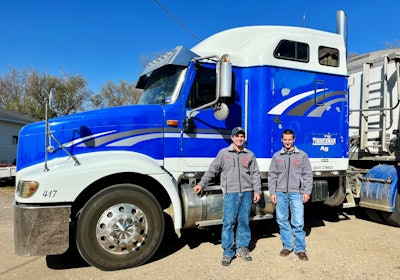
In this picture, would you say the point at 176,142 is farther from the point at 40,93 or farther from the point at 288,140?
the point at 40,93

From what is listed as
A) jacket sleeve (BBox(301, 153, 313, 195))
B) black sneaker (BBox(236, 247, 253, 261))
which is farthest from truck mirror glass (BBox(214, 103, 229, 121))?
black sneaker (BBox(236, 247, 253, 261))

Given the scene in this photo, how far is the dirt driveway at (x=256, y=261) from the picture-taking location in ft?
14.0

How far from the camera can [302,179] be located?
4.90 m

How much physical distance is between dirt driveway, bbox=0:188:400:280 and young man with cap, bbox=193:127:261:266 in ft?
0.90

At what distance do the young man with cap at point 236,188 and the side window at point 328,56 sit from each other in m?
2.28

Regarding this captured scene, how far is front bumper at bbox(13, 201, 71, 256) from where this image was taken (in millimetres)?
4043

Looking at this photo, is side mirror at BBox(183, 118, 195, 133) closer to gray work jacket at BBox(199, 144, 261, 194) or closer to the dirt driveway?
gray work jacket at BBox(199, 144, 261, 194)

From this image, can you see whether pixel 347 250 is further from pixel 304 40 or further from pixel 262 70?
pixel 304 40

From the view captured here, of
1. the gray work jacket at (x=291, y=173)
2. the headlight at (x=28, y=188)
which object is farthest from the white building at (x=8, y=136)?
the gray work jacket at (x=291, y=173)

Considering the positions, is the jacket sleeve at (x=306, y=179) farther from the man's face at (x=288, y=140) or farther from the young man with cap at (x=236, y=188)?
the young man with cap at (x=236, y=188)

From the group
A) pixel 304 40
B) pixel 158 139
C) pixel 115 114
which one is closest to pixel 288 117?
pixel 304 40

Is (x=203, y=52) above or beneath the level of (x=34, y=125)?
above

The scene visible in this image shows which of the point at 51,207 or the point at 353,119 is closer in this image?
the point at 51,207

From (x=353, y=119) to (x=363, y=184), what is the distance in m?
1.49
